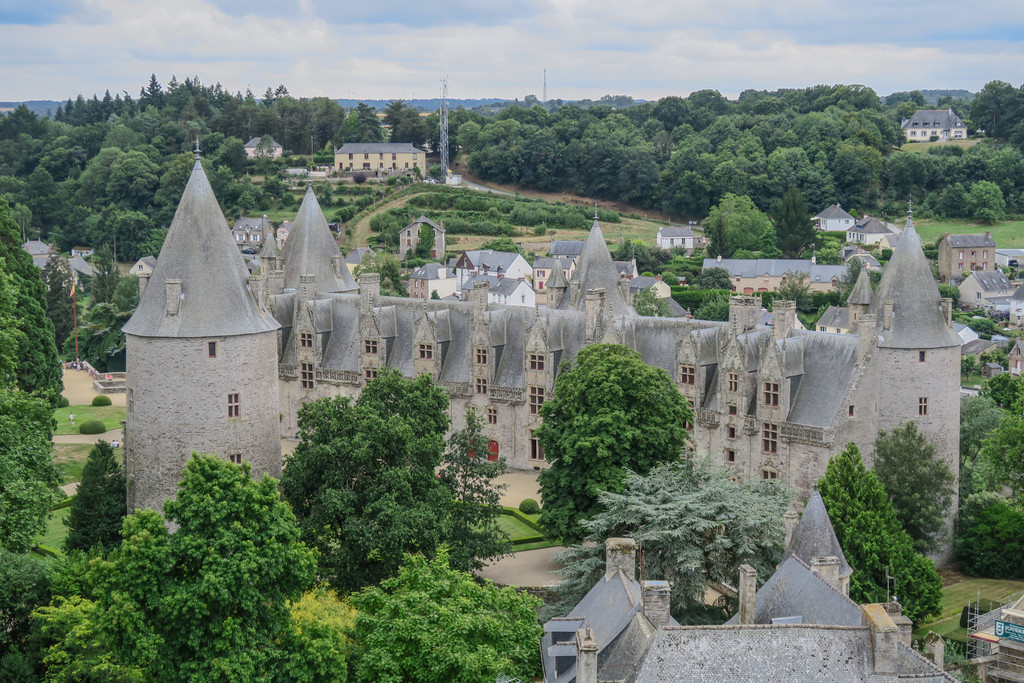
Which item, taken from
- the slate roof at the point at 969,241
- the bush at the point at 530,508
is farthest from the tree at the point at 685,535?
the slate roof at the point at 969,241

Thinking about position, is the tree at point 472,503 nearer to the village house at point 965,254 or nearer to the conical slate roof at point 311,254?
the conical slate roof at point 311,254

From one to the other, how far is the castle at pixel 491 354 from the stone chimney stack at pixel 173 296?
0.22 feet

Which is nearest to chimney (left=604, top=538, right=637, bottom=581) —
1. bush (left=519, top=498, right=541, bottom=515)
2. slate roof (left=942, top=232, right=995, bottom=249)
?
bush (left=519, top=498, right=541, bottom=515)

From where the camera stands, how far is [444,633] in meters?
35.3

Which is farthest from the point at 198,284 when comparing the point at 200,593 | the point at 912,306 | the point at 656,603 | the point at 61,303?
the point at 61,303

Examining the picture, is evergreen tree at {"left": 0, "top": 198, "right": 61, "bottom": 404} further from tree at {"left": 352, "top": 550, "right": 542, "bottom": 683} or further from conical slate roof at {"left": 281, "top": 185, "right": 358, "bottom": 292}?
tree at {"left": 352, "top": 550, "right": 542, "bottom": 683}

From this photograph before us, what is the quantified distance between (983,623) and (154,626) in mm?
31160

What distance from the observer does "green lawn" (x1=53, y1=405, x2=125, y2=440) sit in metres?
80.0

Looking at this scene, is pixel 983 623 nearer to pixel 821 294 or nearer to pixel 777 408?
pixel 777 408

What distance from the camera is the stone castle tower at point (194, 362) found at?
1945 inches

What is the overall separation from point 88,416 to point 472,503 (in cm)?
4459

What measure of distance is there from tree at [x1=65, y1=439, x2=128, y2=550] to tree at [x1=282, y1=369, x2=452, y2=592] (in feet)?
30.8

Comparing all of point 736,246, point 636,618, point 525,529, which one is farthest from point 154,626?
point 736,246

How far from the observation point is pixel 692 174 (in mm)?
189375
